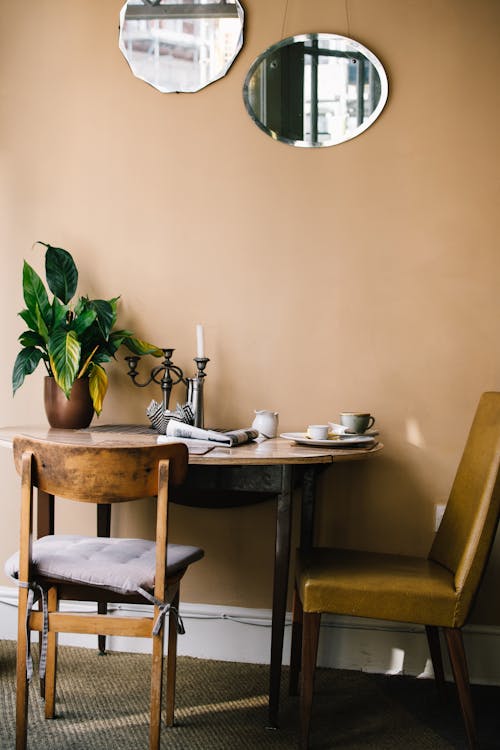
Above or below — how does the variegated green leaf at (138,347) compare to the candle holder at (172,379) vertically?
above

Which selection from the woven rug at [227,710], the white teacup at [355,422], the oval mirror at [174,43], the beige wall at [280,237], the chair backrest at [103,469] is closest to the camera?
the chair backrest at [103,469]

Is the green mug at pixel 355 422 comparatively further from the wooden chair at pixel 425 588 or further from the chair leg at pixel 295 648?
the chair leg at pixel 295 648

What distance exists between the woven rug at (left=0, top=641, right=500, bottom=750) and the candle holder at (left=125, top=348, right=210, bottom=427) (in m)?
0.88

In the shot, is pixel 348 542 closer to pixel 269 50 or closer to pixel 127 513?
pixel 127 513

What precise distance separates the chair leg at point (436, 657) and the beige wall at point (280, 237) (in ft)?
1.00

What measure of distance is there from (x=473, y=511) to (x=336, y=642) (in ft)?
2.89

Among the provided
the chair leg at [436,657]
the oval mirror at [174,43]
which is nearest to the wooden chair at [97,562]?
the chair leg at [436,657]

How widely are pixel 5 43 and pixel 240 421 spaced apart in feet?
5.64

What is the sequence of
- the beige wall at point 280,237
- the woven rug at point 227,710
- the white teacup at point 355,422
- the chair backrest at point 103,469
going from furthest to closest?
the beige wall at point 280,237, the white teacup at point 355,422, the woven rug at point 227,710, the chair backrest at point 103,469

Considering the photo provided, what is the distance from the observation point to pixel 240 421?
2.72m

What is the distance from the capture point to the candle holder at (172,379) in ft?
8.33

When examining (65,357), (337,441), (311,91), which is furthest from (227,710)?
(311,91)

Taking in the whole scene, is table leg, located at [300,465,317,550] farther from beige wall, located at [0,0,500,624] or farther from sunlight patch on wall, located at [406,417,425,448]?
sunlight patch on wall, located at [406,417,425,448]

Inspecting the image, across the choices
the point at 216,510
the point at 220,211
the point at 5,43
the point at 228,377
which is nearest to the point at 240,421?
the point at 228,377
